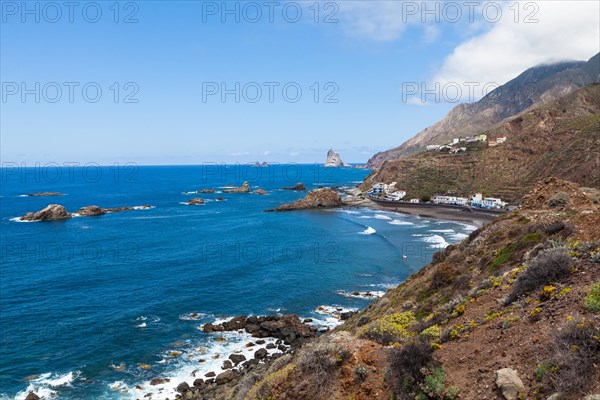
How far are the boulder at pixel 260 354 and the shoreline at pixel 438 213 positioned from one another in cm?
6399

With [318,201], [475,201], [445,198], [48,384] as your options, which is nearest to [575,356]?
[48,384]

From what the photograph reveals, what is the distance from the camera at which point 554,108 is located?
141 metres

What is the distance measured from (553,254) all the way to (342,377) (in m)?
8.78

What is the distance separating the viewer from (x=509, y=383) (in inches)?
375

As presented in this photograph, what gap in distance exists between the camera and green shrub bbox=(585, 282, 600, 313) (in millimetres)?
10642

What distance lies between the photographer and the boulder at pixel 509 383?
30.7 feet

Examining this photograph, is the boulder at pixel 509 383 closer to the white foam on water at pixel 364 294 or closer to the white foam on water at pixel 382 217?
the white foam on water at pixel 364 294

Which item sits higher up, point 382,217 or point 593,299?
point 593,299

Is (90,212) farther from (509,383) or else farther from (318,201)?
(509,383)

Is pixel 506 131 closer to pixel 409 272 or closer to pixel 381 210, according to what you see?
pixel 381 210

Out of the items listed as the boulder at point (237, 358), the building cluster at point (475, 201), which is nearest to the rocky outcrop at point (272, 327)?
the boulder at point (237, 358)

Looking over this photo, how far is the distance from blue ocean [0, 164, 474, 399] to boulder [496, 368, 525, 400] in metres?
25.6

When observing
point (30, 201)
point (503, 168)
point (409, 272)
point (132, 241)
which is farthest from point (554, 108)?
point (30, 201)

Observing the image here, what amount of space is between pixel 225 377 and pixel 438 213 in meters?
88.6
